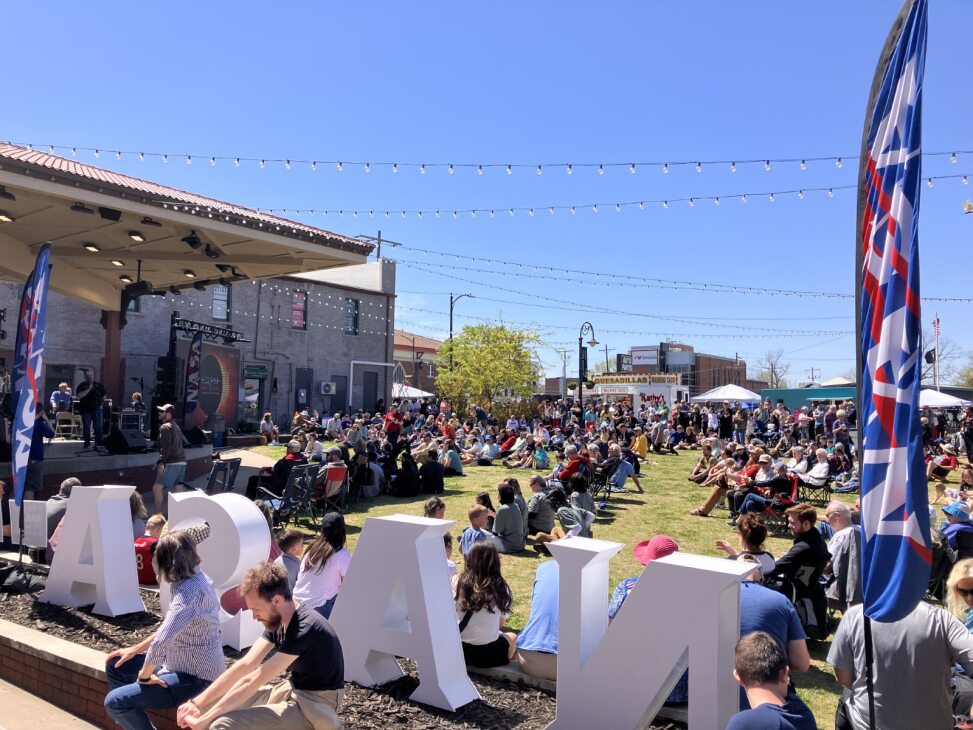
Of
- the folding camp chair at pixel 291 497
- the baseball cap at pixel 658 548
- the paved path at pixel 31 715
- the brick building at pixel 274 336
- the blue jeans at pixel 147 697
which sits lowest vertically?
the paved path at pixel 31 715

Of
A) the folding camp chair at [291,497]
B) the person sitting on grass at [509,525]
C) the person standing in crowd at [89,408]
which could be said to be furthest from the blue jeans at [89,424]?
the person sitting on grass at [509,525]

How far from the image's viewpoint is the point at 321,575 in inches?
208

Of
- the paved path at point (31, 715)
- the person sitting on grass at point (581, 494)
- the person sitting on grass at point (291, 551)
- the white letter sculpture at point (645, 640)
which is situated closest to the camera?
the white letter sculpture at point (645, 640)

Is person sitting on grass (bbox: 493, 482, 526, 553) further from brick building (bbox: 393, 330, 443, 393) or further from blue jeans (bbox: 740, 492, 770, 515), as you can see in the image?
brick building (bbox: 393, 330, 443, 393)

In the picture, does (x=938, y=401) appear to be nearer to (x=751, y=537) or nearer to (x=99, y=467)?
(x=751, y=537)

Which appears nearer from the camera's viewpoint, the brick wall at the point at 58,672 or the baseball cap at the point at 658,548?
the baseball cap at the point at 658,548

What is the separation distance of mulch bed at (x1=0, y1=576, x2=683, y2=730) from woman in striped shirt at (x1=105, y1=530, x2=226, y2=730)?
900 mm

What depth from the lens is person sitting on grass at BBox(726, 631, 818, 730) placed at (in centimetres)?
253

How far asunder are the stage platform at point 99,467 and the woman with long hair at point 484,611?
755cm

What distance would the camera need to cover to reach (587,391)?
2336 inches

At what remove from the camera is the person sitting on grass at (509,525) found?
9078mm

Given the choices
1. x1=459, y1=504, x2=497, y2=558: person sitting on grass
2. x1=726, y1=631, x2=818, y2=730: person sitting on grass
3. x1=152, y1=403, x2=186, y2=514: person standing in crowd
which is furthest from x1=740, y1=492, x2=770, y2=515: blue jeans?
x1=152, y1=403, x2=186, y2=514: person standing in crowd

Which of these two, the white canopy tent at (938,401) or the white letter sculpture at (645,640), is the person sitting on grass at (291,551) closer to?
the white letter sculpture at (645,640)

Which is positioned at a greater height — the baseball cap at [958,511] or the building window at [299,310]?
the building window at [299,310]
